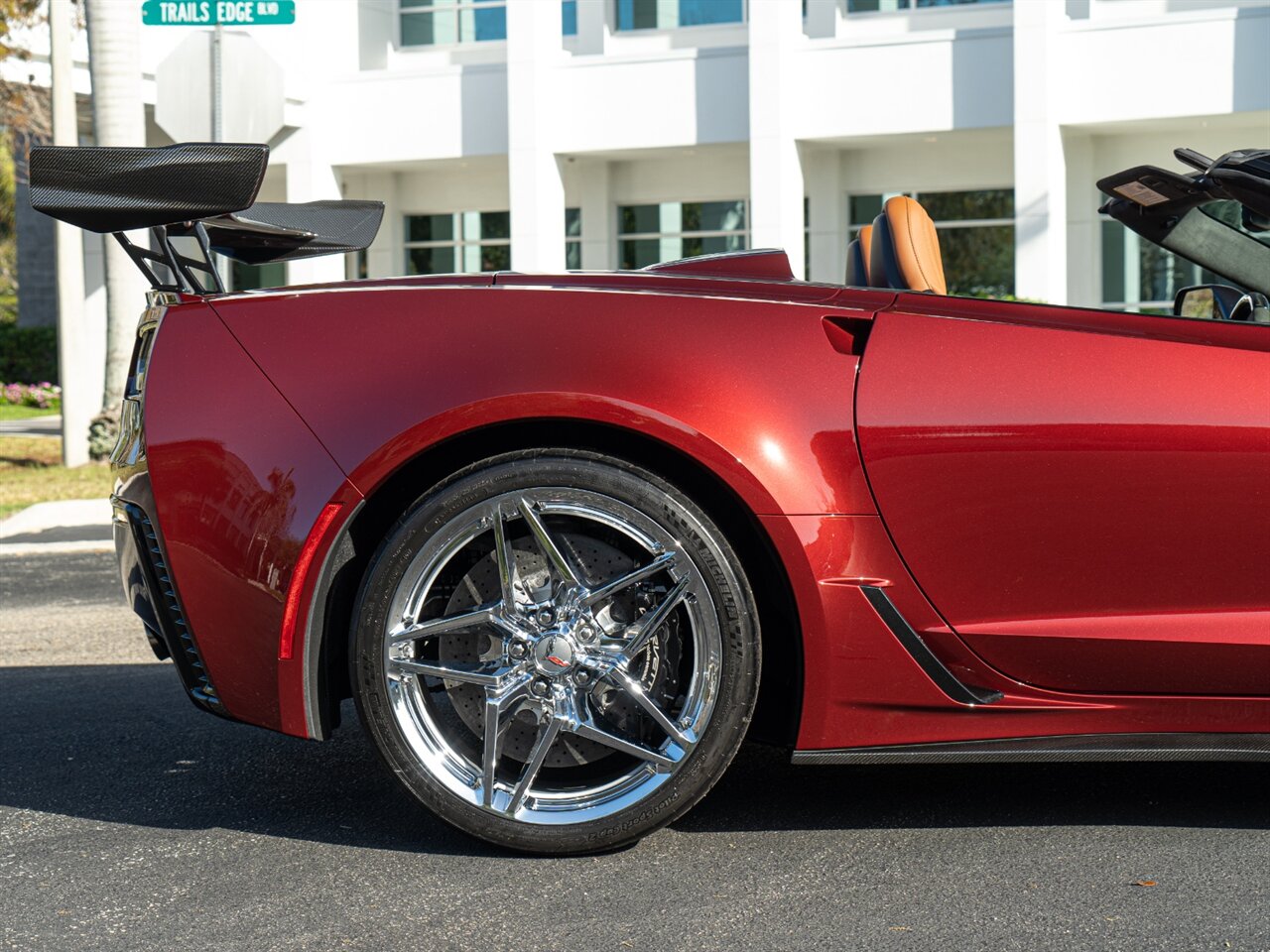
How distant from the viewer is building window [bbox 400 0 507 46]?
25953mm

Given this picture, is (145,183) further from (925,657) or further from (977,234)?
(977,234)

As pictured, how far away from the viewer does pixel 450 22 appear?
26141mm

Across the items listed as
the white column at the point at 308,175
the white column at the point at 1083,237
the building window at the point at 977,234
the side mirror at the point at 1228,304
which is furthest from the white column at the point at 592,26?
the side mirror at the point at 1228,304

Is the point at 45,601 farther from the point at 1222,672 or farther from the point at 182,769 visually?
the point at 1222,672

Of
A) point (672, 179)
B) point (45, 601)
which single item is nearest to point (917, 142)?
point (672, 179)

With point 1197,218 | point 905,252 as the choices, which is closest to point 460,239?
point 905,252

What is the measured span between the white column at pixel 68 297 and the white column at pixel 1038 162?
39.3ft

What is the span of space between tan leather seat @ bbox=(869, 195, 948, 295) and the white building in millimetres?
17192

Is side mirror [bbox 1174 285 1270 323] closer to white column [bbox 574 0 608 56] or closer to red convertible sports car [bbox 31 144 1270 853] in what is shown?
red convertible sports car [bbox 31 144 1270 853]

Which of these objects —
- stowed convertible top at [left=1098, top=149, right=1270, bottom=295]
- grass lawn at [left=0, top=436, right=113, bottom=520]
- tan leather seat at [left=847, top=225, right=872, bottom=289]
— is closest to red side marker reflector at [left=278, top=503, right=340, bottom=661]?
tan leather seat at [left=847, top=225, right=872, bottom=289]

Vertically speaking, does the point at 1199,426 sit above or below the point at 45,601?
above

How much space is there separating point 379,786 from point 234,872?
660 millimetres

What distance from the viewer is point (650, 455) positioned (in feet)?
10.5

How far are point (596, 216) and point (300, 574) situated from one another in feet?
75.7
